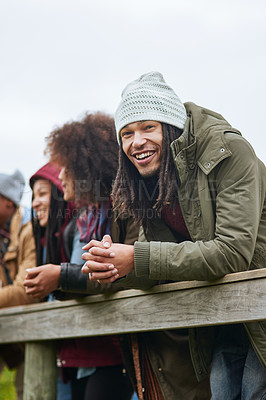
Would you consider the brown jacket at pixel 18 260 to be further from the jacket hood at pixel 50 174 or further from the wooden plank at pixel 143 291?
the jacket hood at pixel 50 174

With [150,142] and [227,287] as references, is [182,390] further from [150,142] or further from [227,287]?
[150,142]

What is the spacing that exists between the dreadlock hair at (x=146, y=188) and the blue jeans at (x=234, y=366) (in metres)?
0.54

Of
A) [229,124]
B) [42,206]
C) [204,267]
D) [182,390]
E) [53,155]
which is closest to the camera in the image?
[204,267]

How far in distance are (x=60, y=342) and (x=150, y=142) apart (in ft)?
4.89

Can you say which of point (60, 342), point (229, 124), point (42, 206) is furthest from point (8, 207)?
point (229, 124)

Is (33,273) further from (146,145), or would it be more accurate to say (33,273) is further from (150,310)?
(146,145)

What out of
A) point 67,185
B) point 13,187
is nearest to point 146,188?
point 67,185

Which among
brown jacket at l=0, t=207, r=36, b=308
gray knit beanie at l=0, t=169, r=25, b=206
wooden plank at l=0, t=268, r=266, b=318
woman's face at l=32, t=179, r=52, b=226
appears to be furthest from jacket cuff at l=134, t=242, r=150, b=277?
gray knit beanie at l=0, t=169, r=25, b=206

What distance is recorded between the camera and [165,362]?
2688 mm

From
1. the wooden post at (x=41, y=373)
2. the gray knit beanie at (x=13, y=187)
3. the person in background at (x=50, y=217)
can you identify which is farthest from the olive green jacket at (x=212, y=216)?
the gray knit beanie at (x=13, y=187)

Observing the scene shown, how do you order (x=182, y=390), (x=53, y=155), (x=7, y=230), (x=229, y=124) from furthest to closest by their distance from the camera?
(x=7, y=230), (x=53, y=155), (x=182, y=390), (x=229, y=124)

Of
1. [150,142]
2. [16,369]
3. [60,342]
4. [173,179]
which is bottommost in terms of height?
[16,369]

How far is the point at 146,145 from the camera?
251 centimetres

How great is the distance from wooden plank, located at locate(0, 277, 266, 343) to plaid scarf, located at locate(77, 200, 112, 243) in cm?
30
